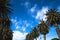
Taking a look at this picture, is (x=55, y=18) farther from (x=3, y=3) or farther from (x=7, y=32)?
(x=3, y=3)

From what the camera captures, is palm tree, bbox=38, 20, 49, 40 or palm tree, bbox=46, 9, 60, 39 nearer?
palm tree, bbox=46, 9, 60, 39

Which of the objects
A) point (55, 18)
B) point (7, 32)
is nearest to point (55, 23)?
point (55, 18)

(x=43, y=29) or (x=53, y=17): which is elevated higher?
(x=43, y=29)

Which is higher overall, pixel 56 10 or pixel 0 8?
pixel 56 10

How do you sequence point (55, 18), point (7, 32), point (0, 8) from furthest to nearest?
point (7, 32) → point (55, 18) → point (0, 8)

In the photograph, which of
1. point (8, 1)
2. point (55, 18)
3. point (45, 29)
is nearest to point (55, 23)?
point (55, 18)

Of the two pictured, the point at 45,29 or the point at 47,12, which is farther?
the point at 45,29

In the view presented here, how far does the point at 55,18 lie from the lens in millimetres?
70625

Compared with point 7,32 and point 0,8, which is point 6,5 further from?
point 7,32

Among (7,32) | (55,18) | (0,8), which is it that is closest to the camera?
→ (0,8)

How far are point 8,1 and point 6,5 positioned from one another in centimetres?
98

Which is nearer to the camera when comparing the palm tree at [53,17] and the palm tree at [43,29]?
the palm tree at [53,17]

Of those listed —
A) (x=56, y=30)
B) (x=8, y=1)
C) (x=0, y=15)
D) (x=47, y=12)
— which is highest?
(x=47, y=12)

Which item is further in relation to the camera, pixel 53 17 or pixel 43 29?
pixel 43 29
